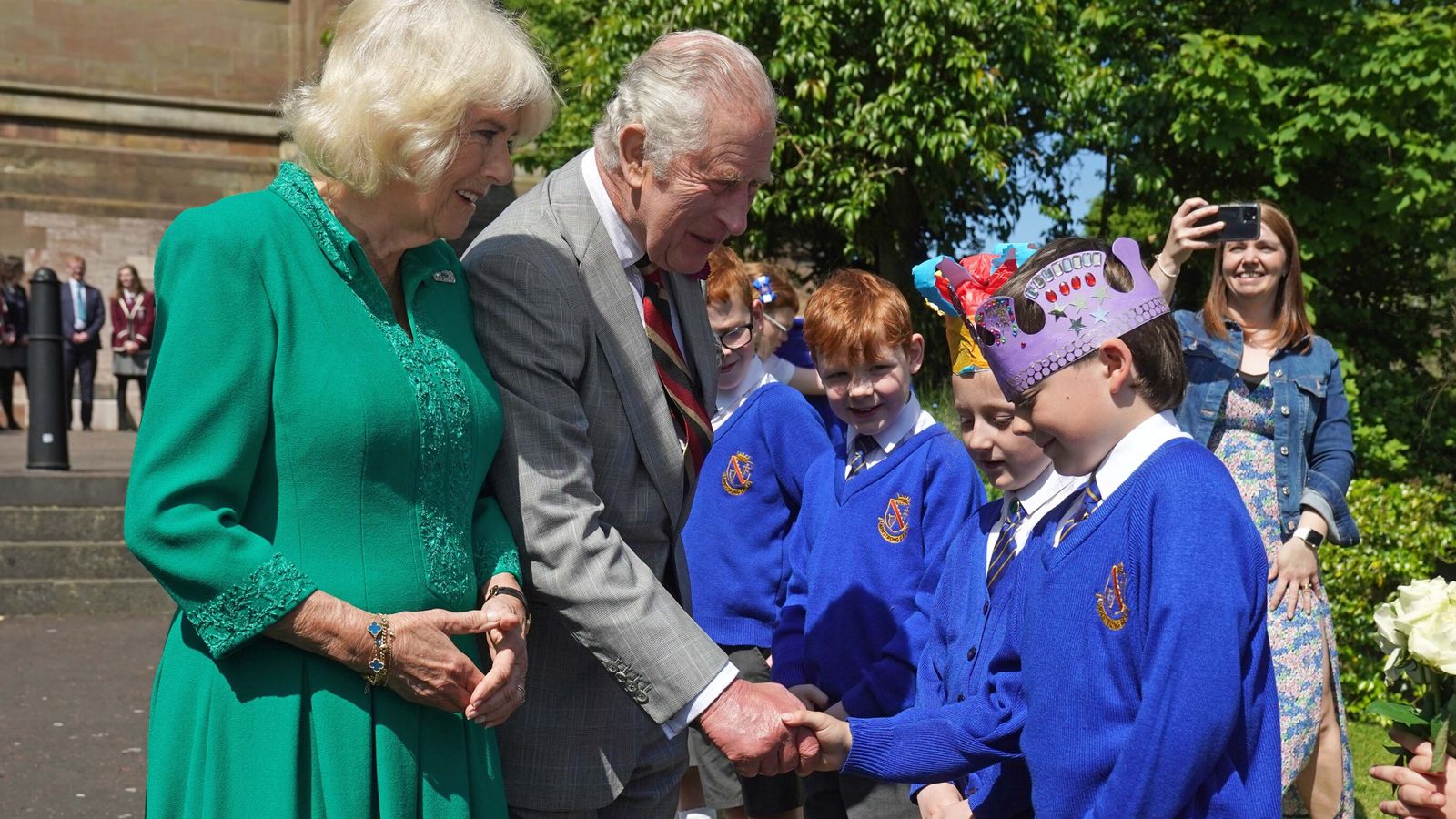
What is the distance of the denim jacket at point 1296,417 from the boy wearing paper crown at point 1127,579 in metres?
2.31

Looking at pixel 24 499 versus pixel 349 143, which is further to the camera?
pixel 24 499

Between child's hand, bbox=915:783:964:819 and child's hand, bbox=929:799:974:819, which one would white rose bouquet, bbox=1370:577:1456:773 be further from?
child's hand, bbox=915:783:964:819

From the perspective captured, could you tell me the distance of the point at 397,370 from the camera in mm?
2447

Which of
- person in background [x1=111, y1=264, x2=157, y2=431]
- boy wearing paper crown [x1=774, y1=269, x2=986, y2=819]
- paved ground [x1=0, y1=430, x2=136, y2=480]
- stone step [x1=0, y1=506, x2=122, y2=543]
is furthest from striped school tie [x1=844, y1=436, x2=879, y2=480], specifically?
person in background [x1=111, y1=264, x2=157, y2=431]

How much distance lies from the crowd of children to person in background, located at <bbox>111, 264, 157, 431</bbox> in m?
14.6

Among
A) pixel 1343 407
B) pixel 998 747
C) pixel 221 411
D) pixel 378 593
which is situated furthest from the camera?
pixel 1343 407

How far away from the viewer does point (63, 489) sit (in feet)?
33.1

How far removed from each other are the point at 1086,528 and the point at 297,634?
1.33m

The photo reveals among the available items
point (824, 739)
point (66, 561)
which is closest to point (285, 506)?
point (824, 739)

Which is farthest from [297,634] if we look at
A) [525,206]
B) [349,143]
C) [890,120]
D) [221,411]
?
[890,120]

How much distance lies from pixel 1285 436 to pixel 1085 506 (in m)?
2.61

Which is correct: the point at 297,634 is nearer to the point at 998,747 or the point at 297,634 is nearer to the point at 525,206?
the point at 525,206

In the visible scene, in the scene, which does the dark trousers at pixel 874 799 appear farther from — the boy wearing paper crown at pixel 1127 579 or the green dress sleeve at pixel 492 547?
the green dress sleeve at pixel 492 547

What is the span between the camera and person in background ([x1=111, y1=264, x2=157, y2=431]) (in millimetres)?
17734
